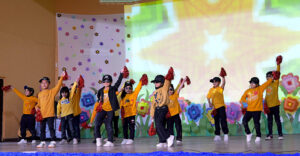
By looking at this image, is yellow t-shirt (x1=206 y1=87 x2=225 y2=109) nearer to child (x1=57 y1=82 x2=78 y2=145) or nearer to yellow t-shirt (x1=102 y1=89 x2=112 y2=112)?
yellow t-shirt (x1=102 y1=89 x2=112 y2=112)

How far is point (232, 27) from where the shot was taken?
9.79 m

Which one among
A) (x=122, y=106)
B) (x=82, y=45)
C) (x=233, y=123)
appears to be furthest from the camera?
(x=82, y=45)

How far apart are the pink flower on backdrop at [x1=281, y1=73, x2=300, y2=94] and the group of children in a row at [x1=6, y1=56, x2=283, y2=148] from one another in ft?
6.71

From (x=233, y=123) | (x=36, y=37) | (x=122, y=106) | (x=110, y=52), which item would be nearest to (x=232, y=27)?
(x=233, y=123)

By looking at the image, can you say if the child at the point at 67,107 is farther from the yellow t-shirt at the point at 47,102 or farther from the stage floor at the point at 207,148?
the stage floor at the point at 207,148

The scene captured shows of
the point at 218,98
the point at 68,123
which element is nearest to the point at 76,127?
the point at 68,123

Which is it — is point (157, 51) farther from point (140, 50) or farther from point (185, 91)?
point (185, 91)

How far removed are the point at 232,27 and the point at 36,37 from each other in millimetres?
5550

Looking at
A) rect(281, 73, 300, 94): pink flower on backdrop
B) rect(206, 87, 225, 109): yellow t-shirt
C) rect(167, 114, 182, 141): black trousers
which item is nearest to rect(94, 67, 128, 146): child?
rect(167, 114, 182, 141): black trousers

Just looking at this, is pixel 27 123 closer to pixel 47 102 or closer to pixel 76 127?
pixel 76 127

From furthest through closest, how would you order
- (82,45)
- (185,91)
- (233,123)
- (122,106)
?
(82,45) → (185,91) → (233,123) → (122,106)

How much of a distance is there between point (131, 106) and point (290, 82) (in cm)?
443

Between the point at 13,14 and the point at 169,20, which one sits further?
the point at 169,20

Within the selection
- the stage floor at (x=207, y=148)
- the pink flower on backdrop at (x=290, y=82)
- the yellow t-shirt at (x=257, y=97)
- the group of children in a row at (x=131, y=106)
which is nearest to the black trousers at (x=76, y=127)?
the group of children in a row at (x=131, y=106)
